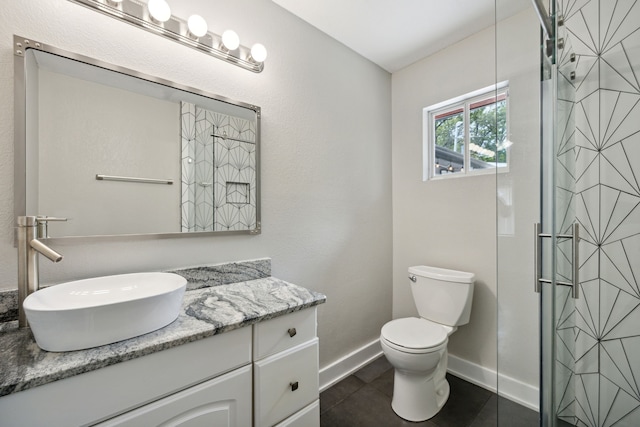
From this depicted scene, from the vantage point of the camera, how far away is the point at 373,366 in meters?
2.04

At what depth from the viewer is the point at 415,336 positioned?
1.54 metres

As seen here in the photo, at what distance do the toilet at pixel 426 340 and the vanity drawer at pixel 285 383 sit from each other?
57cm

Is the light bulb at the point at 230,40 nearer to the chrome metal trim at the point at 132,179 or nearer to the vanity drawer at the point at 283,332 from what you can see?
the chrome metal trim at the point at 132,179

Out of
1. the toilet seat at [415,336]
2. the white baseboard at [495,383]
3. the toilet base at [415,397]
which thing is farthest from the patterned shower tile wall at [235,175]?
the white baseboard at [495,383]

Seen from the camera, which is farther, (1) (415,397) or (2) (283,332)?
(1) (415,397)

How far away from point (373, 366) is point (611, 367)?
4.35 ft

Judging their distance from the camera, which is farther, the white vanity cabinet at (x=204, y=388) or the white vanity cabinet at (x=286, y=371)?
the white vanity cabinet at (x=286, y=371)

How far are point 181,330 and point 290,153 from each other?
113 cm

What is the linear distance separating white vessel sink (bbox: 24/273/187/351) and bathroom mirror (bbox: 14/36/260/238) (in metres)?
0.24

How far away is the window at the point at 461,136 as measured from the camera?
1786 millimetres

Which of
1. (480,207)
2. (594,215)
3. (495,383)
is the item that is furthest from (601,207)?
(495,383)

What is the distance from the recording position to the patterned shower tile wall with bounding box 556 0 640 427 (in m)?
1.19

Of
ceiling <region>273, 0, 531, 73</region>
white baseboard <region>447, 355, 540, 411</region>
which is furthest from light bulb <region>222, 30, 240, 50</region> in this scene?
white baseboard <region>447, 355, 540, 411</region>

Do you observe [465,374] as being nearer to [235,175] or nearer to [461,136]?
[461,136]
